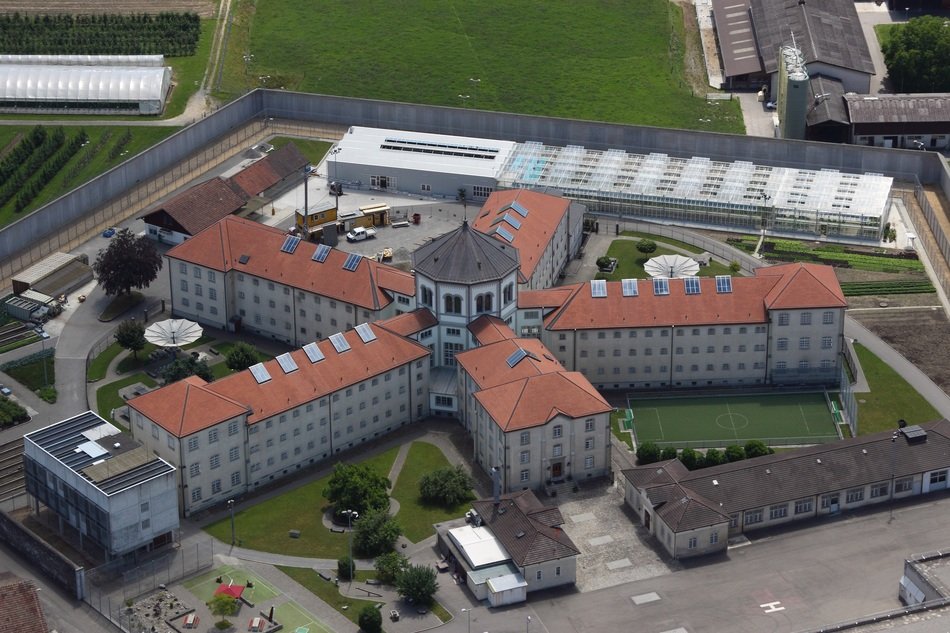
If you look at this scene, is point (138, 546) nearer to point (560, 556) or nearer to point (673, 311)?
point (560, 556)

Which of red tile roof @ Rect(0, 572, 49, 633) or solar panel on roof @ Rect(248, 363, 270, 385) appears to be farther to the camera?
solar panel on roof @ Rect(248, 363, 270, 385)

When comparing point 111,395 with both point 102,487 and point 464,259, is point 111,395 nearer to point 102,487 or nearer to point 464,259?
point 102,487

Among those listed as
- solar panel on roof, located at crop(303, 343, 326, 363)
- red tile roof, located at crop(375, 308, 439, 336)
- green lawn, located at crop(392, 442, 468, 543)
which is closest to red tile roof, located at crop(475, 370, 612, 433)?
green lawn, located at crop(392, 442, 468, 543)

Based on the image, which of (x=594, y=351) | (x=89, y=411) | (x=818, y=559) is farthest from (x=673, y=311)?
(x=89, y=411)

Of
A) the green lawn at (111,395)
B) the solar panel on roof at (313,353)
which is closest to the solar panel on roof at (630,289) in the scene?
the solar panel on roof at (313,353)

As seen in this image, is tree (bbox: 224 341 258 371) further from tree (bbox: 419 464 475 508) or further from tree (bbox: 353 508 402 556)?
tree (bbox: 353 508 402 556)
